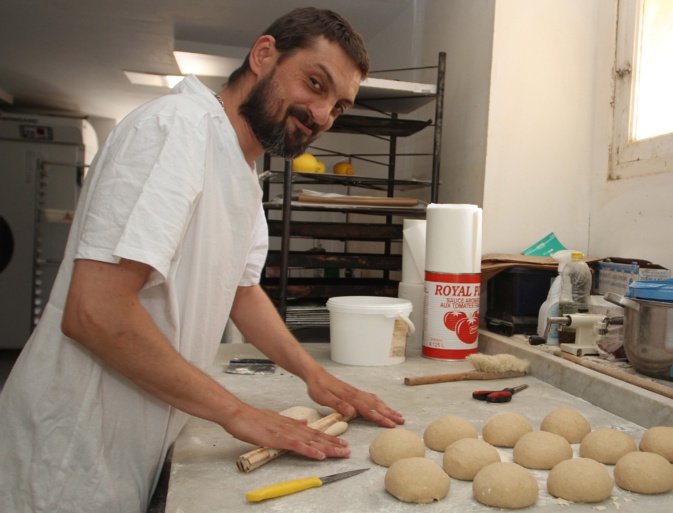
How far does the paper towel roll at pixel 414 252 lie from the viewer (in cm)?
195

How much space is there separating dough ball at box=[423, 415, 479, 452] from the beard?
2.07 ft

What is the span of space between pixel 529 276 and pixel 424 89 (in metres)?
0.81

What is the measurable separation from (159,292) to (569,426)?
80 cm

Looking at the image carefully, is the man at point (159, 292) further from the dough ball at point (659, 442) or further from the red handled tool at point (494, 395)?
the dough ball at point (659, 442)

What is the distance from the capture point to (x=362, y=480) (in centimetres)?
92

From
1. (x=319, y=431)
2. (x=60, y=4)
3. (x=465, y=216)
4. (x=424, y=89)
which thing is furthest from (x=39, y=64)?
(x=319, y=431)

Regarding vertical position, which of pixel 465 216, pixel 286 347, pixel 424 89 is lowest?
pixel 286 347

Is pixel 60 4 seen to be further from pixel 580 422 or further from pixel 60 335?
pixel 580 422

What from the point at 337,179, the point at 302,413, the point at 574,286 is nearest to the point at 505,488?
the point at 302,413

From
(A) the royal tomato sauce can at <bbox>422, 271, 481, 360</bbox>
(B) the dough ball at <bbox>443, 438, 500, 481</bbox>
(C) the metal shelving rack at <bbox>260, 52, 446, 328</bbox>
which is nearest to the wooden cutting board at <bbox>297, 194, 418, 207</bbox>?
(C) the metal shelving rack at <bbox>260, 52, 446, 328</bbox>

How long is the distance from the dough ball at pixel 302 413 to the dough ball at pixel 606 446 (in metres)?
0.51

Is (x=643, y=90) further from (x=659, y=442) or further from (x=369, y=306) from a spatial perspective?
(x=659, y=442)

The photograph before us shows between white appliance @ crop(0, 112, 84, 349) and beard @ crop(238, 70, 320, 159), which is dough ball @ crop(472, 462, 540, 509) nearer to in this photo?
beard @ crop(238, 70, 320, 159)

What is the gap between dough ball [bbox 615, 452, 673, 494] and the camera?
89cm
